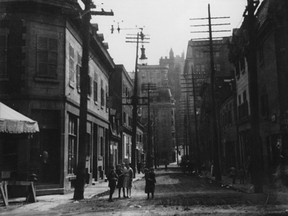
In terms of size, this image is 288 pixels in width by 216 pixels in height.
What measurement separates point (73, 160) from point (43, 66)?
5751 mm

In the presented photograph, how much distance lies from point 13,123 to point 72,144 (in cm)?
921

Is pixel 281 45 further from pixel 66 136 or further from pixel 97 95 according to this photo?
pixel 97 95

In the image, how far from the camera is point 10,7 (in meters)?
20.1

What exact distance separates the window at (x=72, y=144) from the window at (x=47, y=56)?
3.12m

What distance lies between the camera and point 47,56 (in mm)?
20688

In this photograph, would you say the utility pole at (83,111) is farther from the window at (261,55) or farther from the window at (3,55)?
the window at (261,55)

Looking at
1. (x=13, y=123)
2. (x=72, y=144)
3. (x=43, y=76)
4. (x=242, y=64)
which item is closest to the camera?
(x=13, y=123)

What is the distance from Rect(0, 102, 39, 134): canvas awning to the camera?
1350 cm

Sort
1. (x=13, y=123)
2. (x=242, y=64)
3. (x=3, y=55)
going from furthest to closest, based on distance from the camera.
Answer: (x=242, y=64)
(x=3, y=55)
(x=13, y=123)

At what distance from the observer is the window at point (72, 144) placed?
875 inches

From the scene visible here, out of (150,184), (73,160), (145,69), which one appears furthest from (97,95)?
(145,69)

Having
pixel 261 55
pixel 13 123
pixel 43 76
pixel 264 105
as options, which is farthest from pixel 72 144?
pixel 261 55

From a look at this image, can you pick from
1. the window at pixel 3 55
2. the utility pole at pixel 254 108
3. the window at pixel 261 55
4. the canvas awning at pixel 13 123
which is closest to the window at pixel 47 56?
the window at pixel 3 55

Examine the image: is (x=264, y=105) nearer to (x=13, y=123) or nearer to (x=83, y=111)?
(x=83, y=111)
